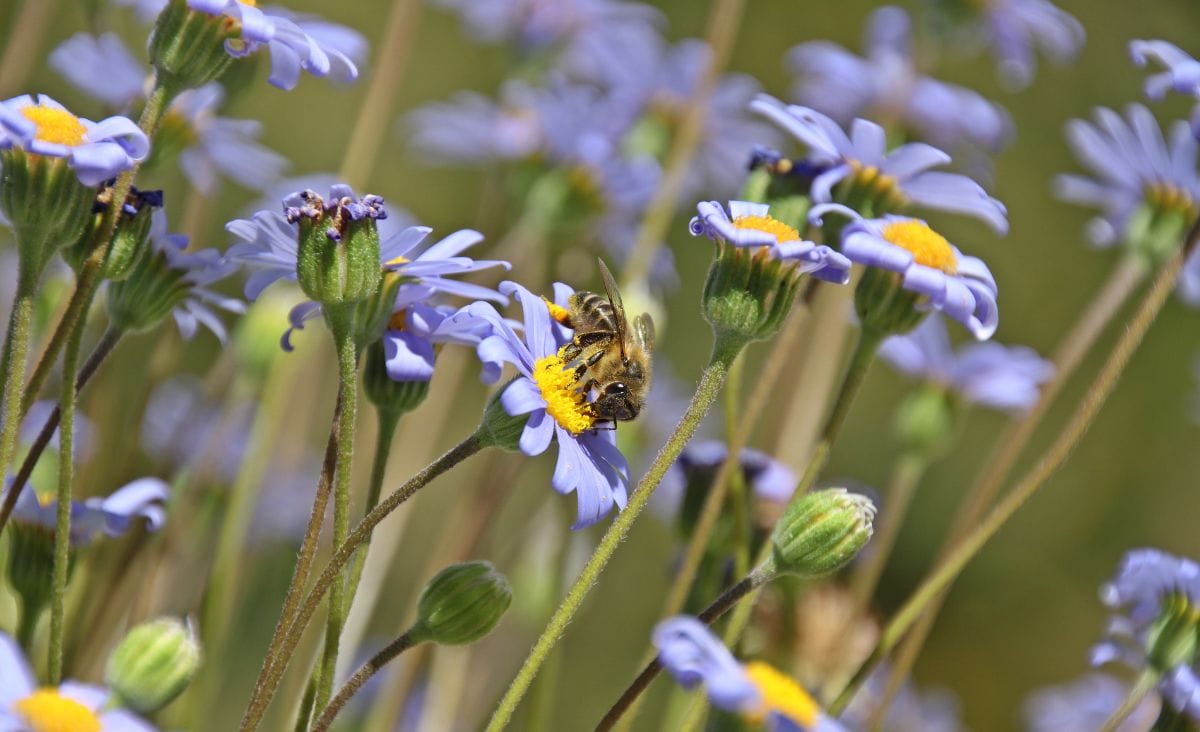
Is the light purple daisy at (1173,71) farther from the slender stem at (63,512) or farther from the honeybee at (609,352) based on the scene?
the slender stem at (63,512)

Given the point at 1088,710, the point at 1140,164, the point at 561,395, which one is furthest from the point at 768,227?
the point at 1088,710

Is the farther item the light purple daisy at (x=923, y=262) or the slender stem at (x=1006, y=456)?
the slender stem at (x=1006, y=456)

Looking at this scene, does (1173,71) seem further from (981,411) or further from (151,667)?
(981,411)

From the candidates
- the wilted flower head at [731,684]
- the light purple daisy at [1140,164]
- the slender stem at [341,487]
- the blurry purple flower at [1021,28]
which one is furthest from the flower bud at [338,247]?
the blurry purple flower at [1021,28]

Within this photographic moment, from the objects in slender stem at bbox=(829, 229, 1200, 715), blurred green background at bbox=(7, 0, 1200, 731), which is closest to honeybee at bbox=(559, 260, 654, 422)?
slender stem at bbox=(829, 229, 1200, 715)

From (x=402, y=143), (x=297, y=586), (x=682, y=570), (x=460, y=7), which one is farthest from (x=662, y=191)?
(x=402, y=143)

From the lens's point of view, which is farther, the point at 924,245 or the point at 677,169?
the point at 677,169
